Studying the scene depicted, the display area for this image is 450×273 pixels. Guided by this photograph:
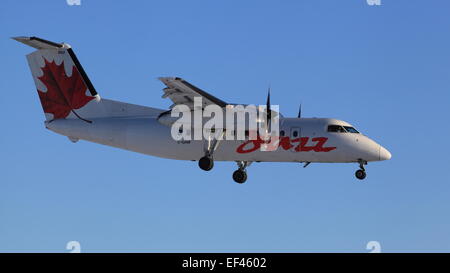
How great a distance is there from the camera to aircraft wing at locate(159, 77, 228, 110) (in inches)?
1066

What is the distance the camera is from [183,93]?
2811 cm

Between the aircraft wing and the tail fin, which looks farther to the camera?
the tail fin

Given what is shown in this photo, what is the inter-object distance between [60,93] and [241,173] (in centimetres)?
840

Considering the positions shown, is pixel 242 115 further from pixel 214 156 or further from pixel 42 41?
pixel 42 41

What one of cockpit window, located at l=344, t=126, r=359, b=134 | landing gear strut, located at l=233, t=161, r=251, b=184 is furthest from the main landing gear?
landing gear strut, located at l=233, t=161, r=251, b=184

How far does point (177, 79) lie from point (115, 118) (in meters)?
5.04

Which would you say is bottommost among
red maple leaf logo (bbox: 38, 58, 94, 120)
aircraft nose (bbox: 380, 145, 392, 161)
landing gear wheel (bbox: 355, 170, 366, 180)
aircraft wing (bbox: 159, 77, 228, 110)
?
landing gear wheel (bbox: 355, 170, 366, 180)

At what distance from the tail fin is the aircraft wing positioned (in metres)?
4.38

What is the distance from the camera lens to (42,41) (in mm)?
30578

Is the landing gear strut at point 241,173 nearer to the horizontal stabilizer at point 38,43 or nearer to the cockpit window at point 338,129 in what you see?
the cockpit window at point 338,129

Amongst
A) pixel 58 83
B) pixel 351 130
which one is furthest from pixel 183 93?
pixel 351 130

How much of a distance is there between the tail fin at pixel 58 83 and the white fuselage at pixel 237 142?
612mm

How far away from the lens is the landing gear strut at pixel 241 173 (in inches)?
1191

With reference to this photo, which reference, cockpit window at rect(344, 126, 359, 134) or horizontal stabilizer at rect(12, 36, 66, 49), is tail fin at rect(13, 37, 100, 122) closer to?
horizontal stabilizer at rect(12, 36, 66, 49)
